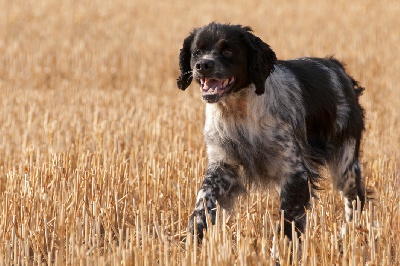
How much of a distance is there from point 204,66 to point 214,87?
21 centimetres

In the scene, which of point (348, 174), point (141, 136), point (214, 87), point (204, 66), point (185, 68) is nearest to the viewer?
point (204, 66)

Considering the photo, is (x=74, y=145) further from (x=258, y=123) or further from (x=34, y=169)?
(x=258, y=123)

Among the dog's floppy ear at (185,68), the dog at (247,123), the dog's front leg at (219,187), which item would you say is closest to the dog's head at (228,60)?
the dog at (247,123)

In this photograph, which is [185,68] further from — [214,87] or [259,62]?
[259,62]

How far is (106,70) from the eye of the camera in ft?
42.9

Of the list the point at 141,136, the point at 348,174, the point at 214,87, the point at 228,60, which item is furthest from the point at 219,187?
the point at 141,136

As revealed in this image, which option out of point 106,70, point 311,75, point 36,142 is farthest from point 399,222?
point 106,70

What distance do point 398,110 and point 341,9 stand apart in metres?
8.45

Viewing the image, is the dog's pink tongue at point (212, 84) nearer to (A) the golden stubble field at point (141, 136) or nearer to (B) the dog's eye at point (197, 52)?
(B) the dog's eye at point (197, 52)

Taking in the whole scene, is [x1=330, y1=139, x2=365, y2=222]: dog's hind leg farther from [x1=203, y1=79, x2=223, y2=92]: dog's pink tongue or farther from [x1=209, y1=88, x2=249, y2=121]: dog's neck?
[x1=203, y1=79, x2=223, y2=92]: dog's pink tongue

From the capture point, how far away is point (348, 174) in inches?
221

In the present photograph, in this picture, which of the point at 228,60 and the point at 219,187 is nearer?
the point at 228,60

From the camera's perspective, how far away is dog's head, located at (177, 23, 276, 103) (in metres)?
4.61

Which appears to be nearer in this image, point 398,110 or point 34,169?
point 34,169
